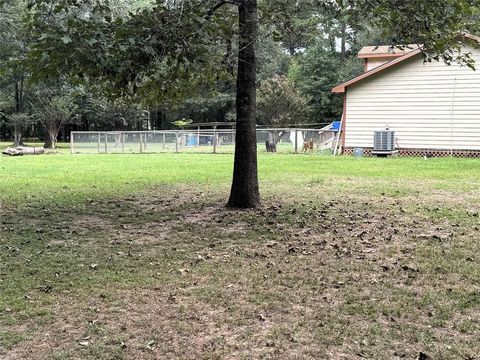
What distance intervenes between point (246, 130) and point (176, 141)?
17.8 m

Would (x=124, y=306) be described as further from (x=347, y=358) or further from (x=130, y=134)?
(x=130, y=134)

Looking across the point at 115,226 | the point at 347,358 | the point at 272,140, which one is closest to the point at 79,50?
the point at 115,226

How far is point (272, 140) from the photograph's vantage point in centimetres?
2425

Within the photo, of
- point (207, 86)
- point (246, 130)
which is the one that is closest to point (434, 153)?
point (207, 86)

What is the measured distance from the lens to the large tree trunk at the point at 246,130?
756 cm

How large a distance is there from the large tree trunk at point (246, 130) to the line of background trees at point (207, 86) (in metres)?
0.35

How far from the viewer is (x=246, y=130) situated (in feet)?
25.1

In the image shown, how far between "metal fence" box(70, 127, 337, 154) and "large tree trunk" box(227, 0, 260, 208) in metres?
16.0

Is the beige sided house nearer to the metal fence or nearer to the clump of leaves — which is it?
the metal fence

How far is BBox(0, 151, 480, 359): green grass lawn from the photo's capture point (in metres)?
3.12

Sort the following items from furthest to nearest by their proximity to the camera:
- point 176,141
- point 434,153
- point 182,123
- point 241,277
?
point 182,123 < point 176,141 < point 434,153 < point 241,277

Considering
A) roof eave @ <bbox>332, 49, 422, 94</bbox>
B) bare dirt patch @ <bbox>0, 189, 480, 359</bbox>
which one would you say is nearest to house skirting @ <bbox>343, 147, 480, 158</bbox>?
roof eave @ <bbox>332, 49, 422, 94</bbox>

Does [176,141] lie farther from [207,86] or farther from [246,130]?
[246,130]

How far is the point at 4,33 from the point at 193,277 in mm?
22518
